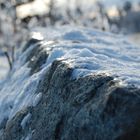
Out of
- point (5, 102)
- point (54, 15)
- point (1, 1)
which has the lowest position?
point (54, 15)

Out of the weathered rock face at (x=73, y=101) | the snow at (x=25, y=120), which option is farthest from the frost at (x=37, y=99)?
the snow at (x=25, y=120)

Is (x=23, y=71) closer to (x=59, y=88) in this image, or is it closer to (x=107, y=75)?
(x=59, y=88)

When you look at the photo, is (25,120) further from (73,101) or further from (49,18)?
(49,18)

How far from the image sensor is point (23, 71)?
5.45 metres

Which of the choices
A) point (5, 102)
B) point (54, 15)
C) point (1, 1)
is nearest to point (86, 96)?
point (5, 102)

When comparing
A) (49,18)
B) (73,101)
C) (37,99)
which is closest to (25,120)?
(37,99)

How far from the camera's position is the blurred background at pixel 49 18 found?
19350 millimetres

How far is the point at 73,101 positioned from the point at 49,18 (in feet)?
101

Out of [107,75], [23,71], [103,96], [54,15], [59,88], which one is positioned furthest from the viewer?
[54,15]

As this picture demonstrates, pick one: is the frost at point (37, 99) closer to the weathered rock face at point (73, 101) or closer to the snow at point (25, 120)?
the weathered rock face at point (73, 101)

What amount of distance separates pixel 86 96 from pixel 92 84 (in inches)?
3.6

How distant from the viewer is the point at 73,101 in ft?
10.8

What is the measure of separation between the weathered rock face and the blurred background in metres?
2.38

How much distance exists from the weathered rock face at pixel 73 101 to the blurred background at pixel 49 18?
7.82 feet
